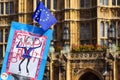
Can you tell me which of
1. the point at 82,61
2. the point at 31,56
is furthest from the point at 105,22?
the point at 31,56

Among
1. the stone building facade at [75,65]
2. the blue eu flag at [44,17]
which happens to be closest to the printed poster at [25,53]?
the blue eu flag at [44,17]

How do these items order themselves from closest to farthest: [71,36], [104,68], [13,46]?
[13,46], [104,68], [71,36]

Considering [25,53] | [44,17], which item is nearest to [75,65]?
[44,17]

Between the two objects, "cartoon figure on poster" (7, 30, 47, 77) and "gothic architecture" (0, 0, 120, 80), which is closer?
"cartoon figure on poster" (7, 30, 47, 77)

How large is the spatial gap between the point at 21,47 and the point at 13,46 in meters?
0.27

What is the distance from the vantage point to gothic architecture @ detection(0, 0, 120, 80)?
37.2m

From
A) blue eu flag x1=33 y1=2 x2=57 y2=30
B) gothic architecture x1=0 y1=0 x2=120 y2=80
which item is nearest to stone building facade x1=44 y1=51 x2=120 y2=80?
gothic architecture x1=0 y1=0 x2=120 y2=80

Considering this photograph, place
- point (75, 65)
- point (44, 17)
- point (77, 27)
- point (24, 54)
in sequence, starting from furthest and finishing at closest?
point (77, 27)
point (75, 65)
point (44, 17)
point (24, 54)

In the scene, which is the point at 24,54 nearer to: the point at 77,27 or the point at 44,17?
the point at 44,17

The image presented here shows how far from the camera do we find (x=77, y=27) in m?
44.5

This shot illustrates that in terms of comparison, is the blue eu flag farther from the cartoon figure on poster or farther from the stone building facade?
the stone building facade

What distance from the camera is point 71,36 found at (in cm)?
4409

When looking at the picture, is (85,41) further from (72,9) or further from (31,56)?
(31,56)

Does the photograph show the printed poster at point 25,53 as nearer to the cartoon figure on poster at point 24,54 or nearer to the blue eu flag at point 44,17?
the cartoon figure on poster at point 24,54
